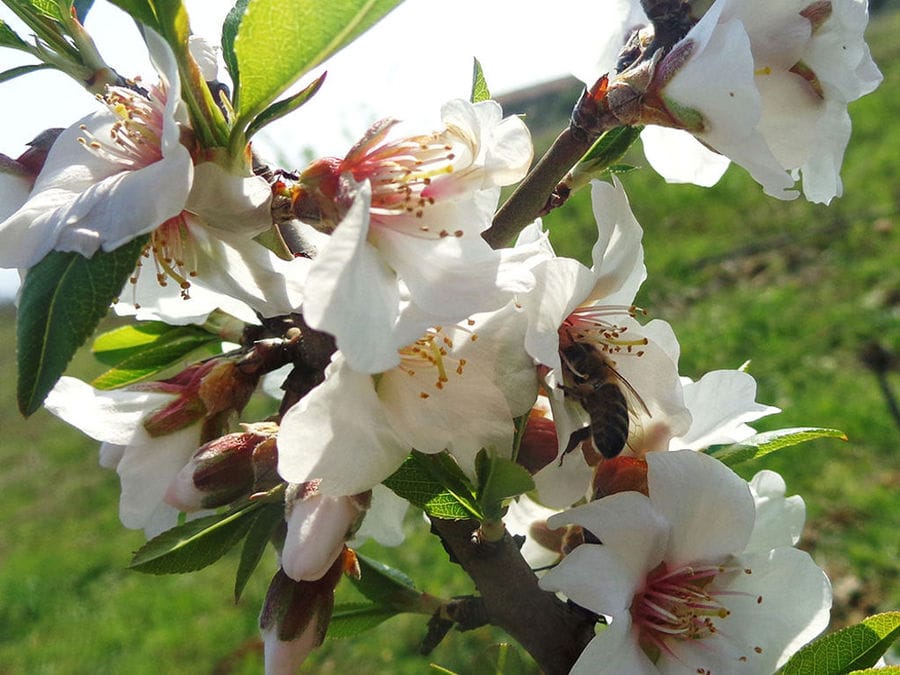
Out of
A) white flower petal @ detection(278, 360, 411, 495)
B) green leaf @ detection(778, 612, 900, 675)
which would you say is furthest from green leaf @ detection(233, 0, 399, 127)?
green leaf @ detection(778, 612, 900, 675)

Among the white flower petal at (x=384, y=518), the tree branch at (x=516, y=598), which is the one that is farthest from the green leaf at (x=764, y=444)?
the white flower petal at (x=384, y=518)

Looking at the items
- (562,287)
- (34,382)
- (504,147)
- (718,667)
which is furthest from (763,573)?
(34,382)

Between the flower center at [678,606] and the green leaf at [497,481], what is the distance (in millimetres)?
202

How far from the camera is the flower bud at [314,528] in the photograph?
2.13ft

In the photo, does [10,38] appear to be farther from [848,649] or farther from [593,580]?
[848,649]

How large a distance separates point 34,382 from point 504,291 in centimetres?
32

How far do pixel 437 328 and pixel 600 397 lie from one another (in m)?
0.16

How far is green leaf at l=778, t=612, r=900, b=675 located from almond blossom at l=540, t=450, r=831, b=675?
0.02 metres

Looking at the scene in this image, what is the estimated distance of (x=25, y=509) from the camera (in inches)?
227

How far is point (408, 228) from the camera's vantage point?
668mm

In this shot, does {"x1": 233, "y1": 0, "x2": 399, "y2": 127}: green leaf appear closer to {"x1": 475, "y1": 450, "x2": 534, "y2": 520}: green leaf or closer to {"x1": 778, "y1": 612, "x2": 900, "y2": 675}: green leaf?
{"x1": 475, "y1": 450, "x2": 534, "y2": 520}: green leaf

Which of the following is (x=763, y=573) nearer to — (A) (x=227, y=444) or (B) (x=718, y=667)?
(B) (x=718, y=667)

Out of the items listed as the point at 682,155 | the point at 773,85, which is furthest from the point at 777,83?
the point at 682,155

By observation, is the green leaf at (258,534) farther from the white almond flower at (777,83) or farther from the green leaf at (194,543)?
the white almond flower at (777,83)
